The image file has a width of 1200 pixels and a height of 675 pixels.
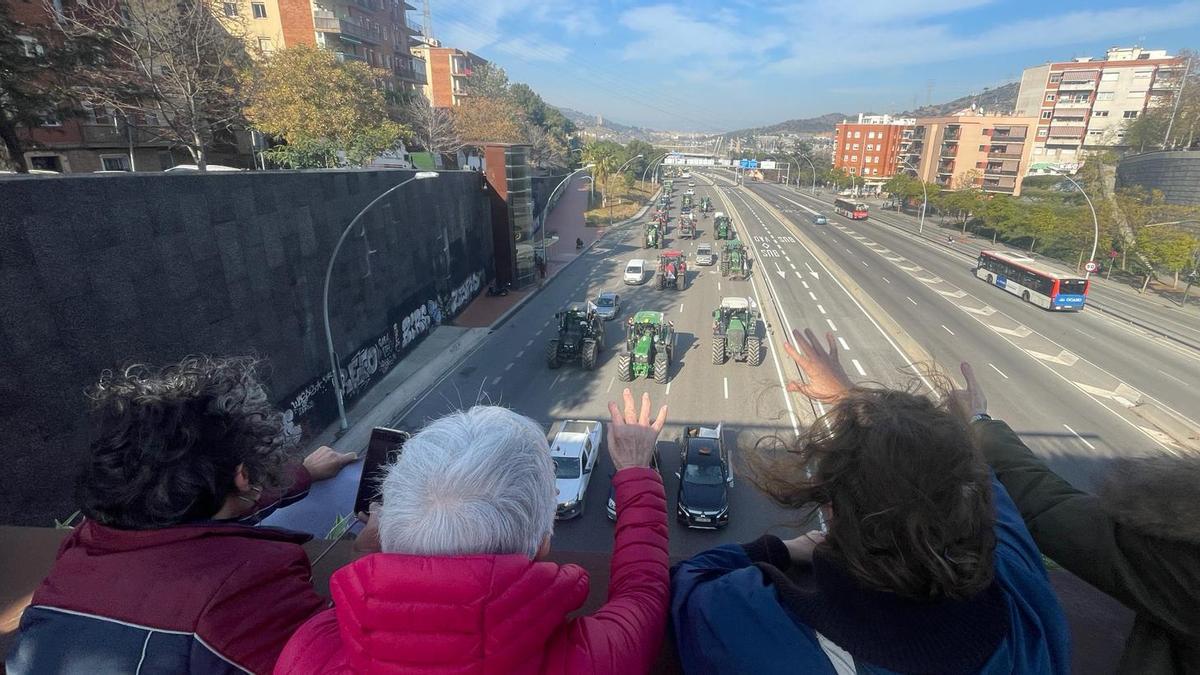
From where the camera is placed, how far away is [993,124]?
74438 mm

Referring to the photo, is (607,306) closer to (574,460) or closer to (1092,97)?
(574,460)

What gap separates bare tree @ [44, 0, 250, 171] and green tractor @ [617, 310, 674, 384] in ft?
49.3

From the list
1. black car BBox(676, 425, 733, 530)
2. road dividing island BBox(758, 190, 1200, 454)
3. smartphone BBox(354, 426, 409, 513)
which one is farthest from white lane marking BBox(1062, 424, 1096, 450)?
smartphone BBox(354, 426, 409, 513)

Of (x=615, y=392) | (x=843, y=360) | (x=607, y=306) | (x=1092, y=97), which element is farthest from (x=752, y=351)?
(x=1092, y=97)

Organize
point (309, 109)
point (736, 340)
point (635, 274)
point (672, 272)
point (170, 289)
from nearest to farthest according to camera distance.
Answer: point (170, 289) < point (736, 340) < point (309, 109) < point (672, 272) < point (635, 274)

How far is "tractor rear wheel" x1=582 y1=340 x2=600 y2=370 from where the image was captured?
2045 centimetres

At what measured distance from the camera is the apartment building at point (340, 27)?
1714 inches

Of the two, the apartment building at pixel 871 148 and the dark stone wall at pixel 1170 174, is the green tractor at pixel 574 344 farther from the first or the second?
the apartment building at pixel 871 148

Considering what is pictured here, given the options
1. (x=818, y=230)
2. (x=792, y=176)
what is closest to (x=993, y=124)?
(x=818, y=230)

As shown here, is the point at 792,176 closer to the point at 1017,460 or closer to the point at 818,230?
the point at 818,230

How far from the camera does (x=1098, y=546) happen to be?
163cm

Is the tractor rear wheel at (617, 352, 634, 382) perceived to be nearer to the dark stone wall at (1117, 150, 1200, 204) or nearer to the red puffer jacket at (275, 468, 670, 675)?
the red puffer jacket at (275, 468, 670, 675)

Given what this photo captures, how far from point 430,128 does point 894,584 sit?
48.2 metres

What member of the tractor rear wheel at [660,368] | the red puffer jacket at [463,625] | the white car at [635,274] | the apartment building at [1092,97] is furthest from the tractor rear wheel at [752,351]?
the apartment building at [1092,97]
